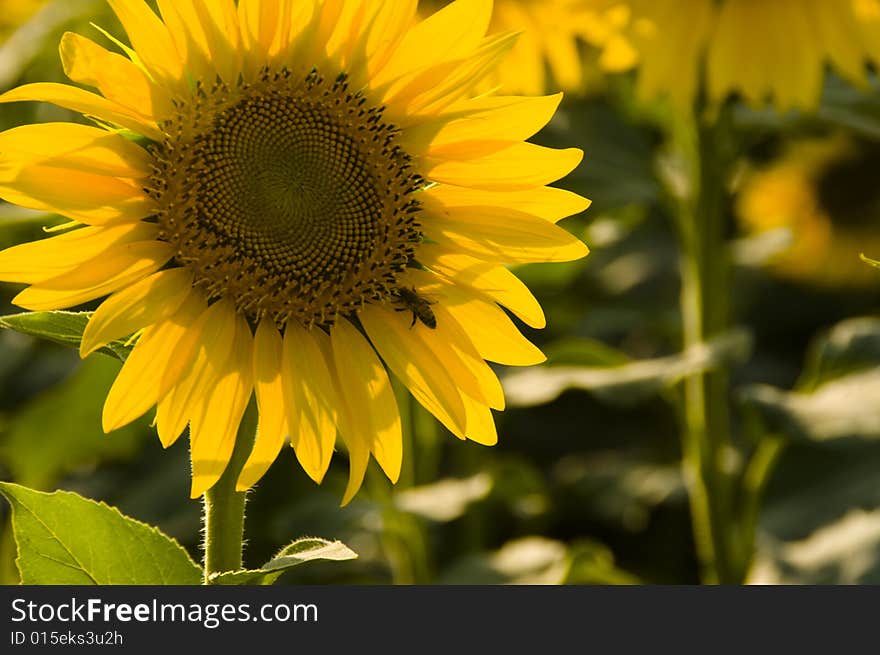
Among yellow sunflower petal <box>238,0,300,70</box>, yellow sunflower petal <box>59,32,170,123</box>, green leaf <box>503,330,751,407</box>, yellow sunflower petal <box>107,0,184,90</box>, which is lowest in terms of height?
yellow sunflower petal <box>59,32,170,123</box>

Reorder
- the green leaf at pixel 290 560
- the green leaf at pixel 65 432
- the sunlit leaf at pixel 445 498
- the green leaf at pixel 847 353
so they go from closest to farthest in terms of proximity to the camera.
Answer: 1. the green leaf at pixel 290 560
2. the sunlit leaf at pixel 445 498
3. the green leaf at pixel 65 432
4. the green leaf at pixel 847 353

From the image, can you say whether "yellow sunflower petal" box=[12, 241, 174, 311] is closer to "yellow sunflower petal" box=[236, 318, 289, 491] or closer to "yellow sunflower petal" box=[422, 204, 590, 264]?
"yellow sunflower petal" box=[236, 318, 289, 491]

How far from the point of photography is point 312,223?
161 cm

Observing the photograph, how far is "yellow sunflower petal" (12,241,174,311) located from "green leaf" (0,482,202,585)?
0.68ft

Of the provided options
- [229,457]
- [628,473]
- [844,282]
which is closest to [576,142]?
[628,473]

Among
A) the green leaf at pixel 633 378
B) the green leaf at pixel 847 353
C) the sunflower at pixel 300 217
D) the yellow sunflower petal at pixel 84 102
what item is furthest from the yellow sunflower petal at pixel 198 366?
the green leaf at pixel 847 353

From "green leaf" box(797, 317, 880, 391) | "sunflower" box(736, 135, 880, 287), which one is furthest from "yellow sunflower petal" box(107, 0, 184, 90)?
"sunflower" box(736, 135, 880, 287)

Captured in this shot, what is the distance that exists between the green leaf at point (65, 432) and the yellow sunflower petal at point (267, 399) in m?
1.21

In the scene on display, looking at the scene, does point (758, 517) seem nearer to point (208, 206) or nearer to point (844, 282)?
point (844, 282)

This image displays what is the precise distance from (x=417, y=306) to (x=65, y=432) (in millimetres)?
1430

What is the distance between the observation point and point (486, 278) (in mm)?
1588

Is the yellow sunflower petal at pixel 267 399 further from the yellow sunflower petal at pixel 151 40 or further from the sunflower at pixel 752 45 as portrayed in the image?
the sunflower at pixel 752 45

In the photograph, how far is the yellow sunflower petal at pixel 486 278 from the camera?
1565 mm

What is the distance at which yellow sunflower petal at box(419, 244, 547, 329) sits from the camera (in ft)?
5.14
